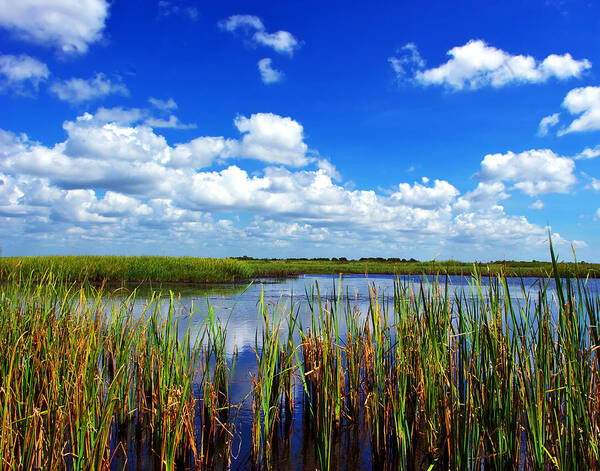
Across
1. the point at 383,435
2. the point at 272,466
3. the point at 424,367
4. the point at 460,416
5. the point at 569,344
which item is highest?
the point at 569,344

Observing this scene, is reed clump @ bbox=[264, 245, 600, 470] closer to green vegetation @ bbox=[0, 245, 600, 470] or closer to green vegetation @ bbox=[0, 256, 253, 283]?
green vegetation @ bbox=[0, 245, 600, 470]

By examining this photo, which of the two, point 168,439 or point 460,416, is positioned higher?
point 460,416

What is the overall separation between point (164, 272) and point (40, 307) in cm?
2187

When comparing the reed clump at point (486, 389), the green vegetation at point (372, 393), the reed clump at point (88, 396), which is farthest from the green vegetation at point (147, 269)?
the reed clump at point (486, 389)

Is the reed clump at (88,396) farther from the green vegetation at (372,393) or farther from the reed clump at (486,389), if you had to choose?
the reed clump at (486,389)

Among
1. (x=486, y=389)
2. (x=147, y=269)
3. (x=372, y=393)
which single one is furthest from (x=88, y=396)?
(x=147, y=269)

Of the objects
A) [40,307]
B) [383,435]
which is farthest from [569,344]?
[40,307]

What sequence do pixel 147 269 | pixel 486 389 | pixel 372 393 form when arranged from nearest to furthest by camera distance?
1. pixel 486 389
2. pixel 372 393
3. pixel 147 269

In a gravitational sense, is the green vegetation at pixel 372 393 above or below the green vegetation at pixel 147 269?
below

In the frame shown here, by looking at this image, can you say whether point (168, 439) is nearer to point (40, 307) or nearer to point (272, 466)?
point (272, 466)

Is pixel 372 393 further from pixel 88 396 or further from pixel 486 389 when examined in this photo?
pixel 88 396

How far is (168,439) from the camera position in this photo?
12.5ft

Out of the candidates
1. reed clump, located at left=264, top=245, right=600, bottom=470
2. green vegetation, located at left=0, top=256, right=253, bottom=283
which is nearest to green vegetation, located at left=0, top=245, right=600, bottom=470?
reed clump, located at left=264, top=245, right=600, bottom=470

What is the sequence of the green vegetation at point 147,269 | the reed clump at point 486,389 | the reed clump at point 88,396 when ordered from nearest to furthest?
the reed clump at point 486,389 → the reed clump at point 88,396 → the green vegetation at point 147,269
